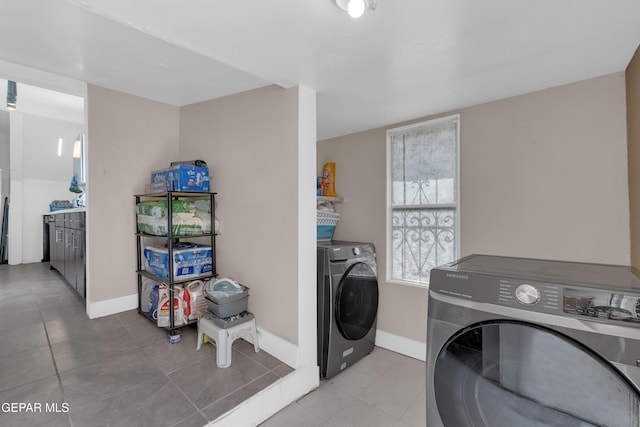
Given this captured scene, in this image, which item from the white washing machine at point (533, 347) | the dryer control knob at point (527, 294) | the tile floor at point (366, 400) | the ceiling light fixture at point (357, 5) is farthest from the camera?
the tile floor at point (366, 400)

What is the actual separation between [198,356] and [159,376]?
268 millimetres

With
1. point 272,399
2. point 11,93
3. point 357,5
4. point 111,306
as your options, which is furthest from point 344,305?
point 11,93

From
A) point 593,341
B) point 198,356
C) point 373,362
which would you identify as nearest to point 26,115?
point 198,356

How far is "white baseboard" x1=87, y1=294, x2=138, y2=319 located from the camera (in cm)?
235

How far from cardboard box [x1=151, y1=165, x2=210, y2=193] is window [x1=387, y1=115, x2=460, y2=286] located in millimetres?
1625

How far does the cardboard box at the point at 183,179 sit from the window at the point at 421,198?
1.63 metres

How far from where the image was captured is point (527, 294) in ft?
2.85

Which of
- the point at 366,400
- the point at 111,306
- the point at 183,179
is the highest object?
the point at 183,179

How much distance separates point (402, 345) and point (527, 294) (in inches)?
70.1

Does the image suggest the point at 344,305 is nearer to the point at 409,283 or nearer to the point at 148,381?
the point at 409,283

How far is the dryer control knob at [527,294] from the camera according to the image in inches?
33.6

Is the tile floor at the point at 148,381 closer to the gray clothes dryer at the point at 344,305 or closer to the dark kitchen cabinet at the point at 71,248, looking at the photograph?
the gray clothes dryer at the point at 344,305

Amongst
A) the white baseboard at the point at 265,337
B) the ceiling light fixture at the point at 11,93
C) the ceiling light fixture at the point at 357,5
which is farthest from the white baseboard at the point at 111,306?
the ceiling light fixture at the point at 11,93

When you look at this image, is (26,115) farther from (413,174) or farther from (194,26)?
(413,174)
